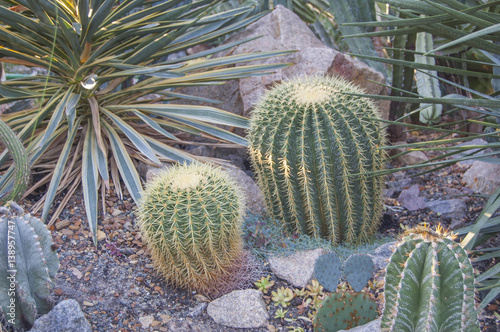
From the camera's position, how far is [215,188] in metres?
2.38

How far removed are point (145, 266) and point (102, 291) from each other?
0.31 meters

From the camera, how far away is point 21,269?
2027 millimetres

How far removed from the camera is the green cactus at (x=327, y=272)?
2324 millimetres

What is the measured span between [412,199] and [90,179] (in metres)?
2.18

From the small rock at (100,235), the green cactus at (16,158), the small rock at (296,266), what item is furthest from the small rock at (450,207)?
the green cactus at (16,158)

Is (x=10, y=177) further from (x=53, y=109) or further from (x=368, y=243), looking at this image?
(x=368, y=243)

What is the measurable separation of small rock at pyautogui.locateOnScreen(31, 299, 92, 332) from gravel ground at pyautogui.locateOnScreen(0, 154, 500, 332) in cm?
15

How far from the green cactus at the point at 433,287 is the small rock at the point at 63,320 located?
1.25 meters

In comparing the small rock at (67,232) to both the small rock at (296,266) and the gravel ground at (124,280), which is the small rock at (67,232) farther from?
the small rock at (296,266)

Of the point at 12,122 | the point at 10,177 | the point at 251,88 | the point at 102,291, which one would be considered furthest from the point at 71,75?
the point at 102,291

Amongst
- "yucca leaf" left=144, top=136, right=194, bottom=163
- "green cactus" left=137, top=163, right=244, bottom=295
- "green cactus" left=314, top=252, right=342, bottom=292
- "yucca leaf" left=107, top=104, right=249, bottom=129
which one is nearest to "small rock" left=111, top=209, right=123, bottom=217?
"yucca leaf" left=144, top=136, right=194, bottom=163

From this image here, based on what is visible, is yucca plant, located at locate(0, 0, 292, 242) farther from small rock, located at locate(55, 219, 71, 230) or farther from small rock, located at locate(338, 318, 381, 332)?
small rock, located at locate(338, 318, 381, 332)

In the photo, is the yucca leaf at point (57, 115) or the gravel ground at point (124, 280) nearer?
the gravel ground at point (124, 280)

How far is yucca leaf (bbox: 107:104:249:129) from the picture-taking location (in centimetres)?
355
